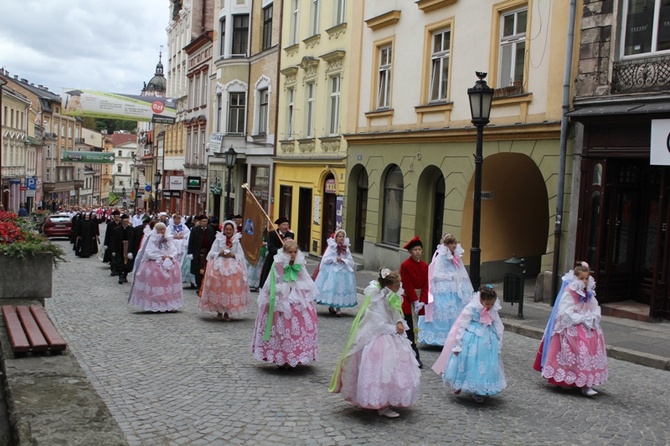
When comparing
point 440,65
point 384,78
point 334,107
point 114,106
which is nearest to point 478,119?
point 440,65

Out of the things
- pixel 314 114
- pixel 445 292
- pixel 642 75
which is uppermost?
pixel 314 114

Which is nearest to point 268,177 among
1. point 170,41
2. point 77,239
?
point 77,239

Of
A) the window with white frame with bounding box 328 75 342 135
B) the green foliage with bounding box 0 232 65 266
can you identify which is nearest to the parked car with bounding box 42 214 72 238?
the window with white frame with bounding box 328 75 342 135

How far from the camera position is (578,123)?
592 inches

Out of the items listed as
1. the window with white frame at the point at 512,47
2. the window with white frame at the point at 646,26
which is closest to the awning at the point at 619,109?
the window with white frame at the point at 646,26

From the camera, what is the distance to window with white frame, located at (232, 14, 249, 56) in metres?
36.3

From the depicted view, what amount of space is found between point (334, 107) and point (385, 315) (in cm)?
1993

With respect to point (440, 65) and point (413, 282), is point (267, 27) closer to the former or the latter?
point (440, 65)

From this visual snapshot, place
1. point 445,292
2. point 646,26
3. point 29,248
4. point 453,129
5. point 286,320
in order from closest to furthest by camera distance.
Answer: point 286,320 < point 29,248 < point 445,292 < point 646,26 < point 453,129

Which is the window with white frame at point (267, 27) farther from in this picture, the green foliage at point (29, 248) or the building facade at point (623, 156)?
the green foliage at point (29, 248)

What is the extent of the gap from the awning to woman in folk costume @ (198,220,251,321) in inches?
277

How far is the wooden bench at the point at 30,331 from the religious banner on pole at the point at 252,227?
12.8 ft

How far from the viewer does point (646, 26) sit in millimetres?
13938

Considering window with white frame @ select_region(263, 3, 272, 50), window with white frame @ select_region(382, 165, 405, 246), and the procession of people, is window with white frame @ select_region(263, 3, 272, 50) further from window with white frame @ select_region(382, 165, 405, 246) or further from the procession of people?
the procession of people
